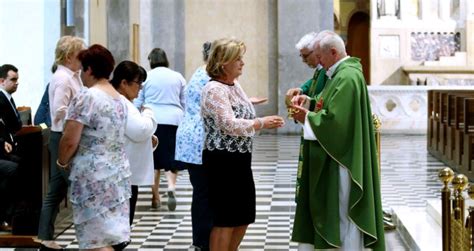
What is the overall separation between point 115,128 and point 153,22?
16121 millimetres

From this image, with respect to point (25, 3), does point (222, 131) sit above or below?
below

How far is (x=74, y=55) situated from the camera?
8.55 meters

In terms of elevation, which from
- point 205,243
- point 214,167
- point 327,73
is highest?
point 327,73

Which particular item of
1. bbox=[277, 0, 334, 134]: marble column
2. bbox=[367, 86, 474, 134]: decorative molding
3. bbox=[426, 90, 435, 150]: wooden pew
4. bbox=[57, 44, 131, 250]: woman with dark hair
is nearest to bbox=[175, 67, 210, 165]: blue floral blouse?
bbox=[57, 44, 131, 250]: woman with dark hair

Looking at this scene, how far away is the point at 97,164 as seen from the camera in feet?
20.7

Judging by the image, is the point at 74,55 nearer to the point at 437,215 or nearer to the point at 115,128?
the point at 115,128

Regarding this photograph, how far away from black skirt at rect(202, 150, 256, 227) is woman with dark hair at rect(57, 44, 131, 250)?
35.1 inches

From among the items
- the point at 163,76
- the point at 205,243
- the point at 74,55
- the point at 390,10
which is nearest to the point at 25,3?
the point at 163,76

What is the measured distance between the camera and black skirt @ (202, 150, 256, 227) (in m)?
7.17

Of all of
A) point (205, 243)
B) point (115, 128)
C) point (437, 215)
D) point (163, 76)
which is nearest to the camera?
point (115, 128)

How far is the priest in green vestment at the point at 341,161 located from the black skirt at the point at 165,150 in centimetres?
414

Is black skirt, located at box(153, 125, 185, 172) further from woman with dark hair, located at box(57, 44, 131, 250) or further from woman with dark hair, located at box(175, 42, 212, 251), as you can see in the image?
woman with dark hair, located at box(57, 44, 131, 250)

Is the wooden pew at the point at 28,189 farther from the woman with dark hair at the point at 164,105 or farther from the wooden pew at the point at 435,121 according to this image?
the wooden pew at the point at 435,121

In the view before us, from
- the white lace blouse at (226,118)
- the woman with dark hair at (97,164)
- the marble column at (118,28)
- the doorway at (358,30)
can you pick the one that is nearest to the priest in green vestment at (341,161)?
the white lace blouse at (226,118)
